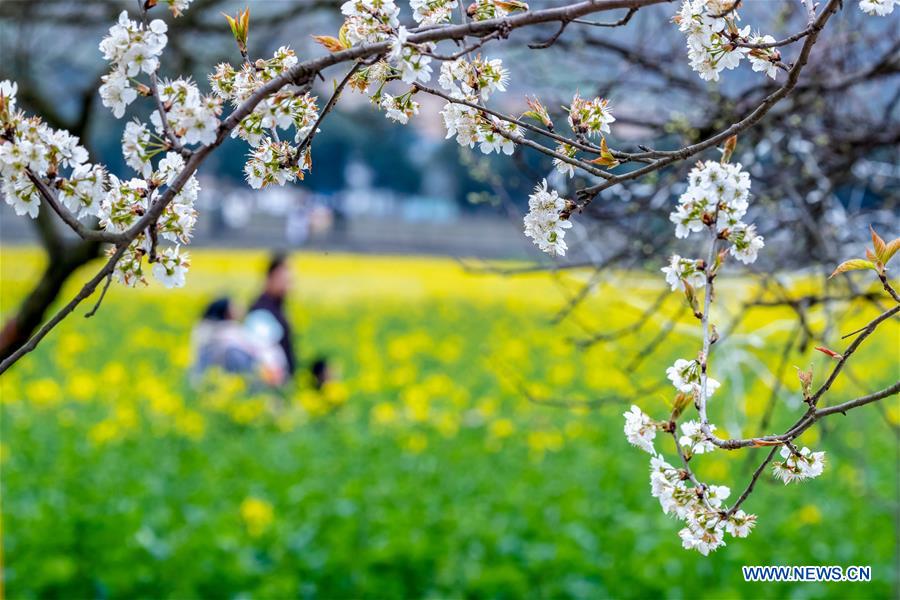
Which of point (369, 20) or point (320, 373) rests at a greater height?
point (320, 373)

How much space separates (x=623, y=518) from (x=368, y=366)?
4830mm

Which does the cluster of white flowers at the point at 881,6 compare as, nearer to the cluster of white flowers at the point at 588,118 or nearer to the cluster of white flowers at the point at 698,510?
the cluster of white flowers at the point at 588,118

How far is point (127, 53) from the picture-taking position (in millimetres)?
960

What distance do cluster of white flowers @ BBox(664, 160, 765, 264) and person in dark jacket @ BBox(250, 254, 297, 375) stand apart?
7.26 m

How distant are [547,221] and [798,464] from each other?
37cm

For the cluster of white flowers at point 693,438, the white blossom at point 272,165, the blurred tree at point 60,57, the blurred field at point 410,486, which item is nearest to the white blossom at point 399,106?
the white blossom at point 272,165

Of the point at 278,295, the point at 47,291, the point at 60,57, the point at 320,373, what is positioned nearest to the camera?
the point at 47,291

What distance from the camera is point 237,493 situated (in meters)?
5.18

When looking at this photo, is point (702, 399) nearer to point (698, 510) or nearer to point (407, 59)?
point (698, 510)

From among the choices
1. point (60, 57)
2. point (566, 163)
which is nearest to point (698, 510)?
point (566, 163)

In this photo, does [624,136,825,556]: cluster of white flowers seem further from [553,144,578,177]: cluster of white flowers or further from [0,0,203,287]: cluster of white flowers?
[0,0,203,287]: cluster of white flowers

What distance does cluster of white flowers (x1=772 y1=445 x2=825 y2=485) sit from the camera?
3.39ft

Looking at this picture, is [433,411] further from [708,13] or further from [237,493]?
[708,13]

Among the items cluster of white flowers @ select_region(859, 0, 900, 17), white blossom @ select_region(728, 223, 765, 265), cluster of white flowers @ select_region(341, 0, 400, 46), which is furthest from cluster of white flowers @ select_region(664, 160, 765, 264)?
cluster of white flowers @ select_region(341, 0, 400, 46)
